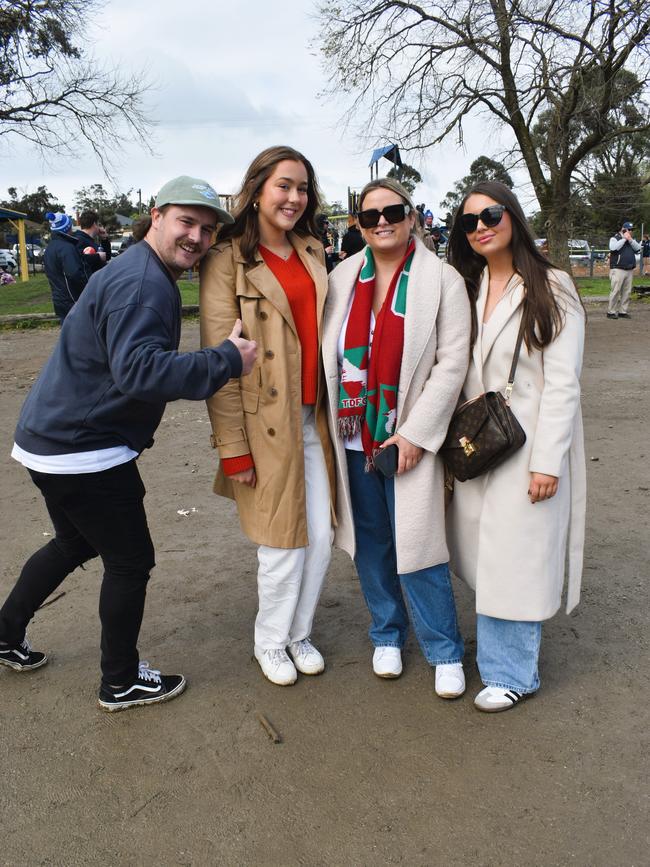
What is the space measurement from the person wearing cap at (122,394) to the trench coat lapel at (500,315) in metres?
0.86

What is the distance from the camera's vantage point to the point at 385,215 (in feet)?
9.29

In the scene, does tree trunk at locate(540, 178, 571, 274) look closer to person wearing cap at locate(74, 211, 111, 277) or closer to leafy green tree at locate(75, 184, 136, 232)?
person wearing cap at locate(74, 211, 111, 277)

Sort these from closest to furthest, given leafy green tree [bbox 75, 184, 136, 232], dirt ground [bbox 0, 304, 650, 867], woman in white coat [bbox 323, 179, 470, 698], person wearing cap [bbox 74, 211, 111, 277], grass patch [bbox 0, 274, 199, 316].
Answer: dirt ground [bbox 0, 304, 650, 867] < woman in white coat [bbox 323, 179, 470, 698] < person wearing cap [bbox 74, 211, 111, 277] < grass patch [bbox 0, 274, 199, 316] < leafy green tree [bbox 75, 184, 136, 232]

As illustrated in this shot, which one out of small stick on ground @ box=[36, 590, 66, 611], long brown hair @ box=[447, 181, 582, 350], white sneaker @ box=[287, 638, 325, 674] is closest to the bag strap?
long brown hair @ box=[447, 181, 582, 350]

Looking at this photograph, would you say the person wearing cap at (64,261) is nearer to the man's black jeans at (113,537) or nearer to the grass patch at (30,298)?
the man's black jeans at (113,537)

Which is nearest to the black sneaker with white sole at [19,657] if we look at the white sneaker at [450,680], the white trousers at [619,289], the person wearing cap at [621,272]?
the white sneaker at [450,680]

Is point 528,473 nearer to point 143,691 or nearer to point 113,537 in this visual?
point 113,537

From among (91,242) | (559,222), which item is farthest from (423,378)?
(559,222)

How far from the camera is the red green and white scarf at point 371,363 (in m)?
2.85

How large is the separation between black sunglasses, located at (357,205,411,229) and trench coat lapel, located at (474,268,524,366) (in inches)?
18.2

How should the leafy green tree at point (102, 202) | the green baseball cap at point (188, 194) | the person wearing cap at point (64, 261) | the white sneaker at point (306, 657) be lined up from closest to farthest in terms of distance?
the green baseball cap at point (188, 194)
the white sneaker at point (306, 657)
the person wearing cap at point (64, 261)
the leafy green tree at point (102, 202)

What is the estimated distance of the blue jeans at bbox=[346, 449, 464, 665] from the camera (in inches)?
121

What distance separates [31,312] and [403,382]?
16510 millimetres

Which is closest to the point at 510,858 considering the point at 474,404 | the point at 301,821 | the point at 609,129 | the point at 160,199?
the point at 301,821
